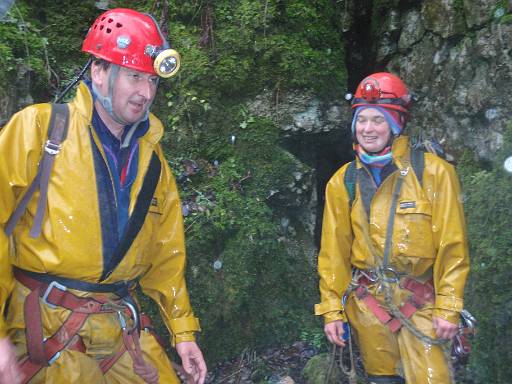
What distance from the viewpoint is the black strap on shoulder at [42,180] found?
305cm

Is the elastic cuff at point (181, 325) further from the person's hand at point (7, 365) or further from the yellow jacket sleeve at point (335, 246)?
the yellow jacket sleeve at point (335, 246)

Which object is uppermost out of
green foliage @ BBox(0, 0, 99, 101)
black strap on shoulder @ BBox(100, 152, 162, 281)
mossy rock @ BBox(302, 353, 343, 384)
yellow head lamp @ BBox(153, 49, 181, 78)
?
green foliage @ BBox(0, 0, 99, 101)

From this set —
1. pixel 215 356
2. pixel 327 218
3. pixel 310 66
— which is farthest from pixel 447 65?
pixel 215 356

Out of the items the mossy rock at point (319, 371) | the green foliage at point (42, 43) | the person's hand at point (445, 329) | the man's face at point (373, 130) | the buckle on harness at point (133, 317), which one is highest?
the green foliage at point (42, 43)

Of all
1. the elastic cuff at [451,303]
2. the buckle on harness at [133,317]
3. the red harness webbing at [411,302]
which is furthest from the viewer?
the red harness webbing at [411,302]

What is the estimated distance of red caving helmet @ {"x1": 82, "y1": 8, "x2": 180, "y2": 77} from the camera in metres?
3.30

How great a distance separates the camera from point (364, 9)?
7770 millimetres

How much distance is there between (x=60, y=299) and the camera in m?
3.17

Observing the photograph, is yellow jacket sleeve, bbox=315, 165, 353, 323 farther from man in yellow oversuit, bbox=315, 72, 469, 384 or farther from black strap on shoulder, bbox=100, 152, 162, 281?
black strap on shoulder, bbox=100, 152, 162, 281

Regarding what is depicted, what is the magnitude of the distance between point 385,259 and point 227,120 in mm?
2880

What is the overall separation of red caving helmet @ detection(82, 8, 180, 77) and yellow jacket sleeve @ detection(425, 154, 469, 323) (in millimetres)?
2179

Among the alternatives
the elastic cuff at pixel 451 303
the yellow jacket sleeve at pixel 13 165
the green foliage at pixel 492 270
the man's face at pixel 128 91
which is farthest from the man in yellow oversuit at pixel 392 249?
the yellow jacket sleeve at pixel 13 165

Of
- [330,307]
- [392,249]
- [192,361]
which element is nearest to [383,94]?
[392,249]

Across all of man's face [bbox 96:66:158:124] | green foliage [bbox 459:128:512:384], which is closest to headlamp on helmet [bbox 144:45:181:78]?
man's face [bbox 96:66:158:124]
